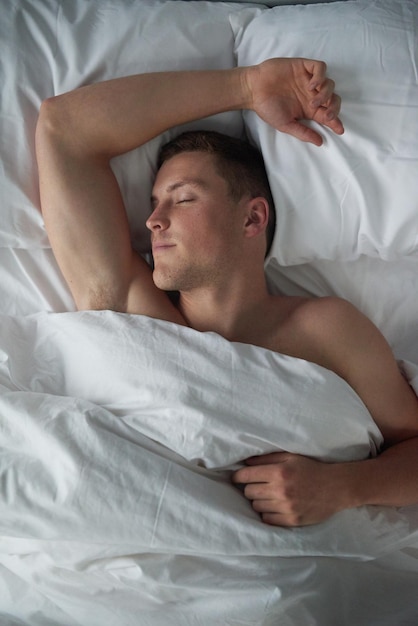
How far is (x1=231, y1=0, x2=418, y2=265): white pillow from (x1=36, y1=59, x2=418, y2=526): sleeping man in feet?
0.13

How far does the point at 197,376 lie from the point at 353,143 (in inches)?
21.1

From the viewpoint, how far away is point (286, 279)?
1504mm

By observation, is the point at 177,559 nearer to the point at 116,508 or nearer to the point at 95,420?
the point at 116,508

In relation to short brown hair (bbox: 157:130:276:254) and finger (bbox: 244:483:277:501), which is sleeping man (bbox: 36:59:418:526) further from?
finger (bbox: 244:483:277:501)

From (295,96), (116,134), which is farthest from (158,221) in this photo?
(295,96)

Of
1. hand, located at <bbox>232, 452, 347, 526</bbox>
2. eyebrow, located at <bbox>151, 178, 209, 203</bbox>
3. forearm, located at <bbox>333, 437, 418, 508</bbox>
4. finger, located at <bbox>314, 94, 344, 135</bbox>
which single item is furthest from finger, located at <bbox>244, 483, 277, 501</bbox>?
finger, located at <bbox>314, 94, 344, 135</bbox>

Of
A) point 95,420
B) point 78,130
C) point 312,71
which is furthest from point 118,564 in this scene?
point 312,71

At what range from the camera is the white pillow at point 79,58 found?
1331 mm

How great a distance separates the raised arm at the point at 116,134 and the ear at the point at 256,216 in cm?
14

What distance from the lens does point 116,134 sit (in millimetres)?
1316

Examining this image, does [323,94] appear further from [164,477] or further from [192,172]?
[164,477]

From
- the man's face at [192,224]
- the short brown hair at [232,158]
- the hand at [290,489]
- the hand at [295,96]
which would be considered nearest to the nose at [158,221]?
the man's face at [192,224]

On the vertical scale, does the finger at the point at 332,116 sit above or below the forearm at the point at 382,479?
above

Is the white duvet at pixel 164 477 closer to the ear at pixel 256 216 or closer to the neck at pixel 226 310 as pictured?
the neck at pixel 226 310
